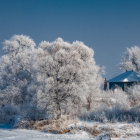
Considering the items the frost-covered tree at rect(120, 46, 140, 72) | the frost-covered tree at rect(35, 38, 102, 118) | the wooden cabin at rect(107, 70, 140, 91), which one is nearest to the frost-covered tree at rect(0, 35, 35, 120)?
the frost-covered tree at rect(35, 38, 102, 118)

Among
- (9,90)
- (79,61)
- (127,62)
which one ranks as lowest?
(9,90)

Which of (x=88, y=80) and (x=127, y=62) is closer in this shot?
(x=88, y=80)

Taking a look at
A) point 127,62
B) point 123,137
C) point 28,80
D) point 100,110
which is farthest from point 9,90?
point 127,62

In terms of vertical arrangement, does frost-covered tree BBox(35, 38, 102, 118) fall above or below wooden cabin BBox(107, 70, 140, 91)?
below

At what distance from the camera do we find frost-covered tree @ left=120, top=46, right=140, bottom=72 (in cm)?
5160

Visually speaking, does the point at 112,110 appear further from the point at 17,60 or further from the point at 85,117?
the point at 17,60

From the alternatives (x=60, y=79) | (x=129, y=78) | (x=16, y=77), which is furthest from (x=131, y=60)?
(x=60, y=79)

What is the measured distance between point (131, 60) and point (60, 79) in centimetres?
3639

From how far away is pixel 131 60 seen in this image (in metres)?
53.2

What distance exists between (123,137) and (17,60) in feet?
59.2

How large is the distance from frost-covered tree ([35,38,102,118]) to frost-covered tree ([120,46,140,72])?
33.6 meters

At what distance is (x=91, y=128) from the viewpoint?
1589 centimetres

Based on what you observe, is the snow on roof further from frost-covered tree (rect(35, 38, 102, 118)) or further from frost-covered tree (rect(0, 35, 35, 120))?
frost-covered tree (rect(35, 38, 102, 118))

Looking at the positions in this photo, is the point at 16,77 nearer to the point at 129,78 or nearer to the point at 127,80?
the point at 127,80
